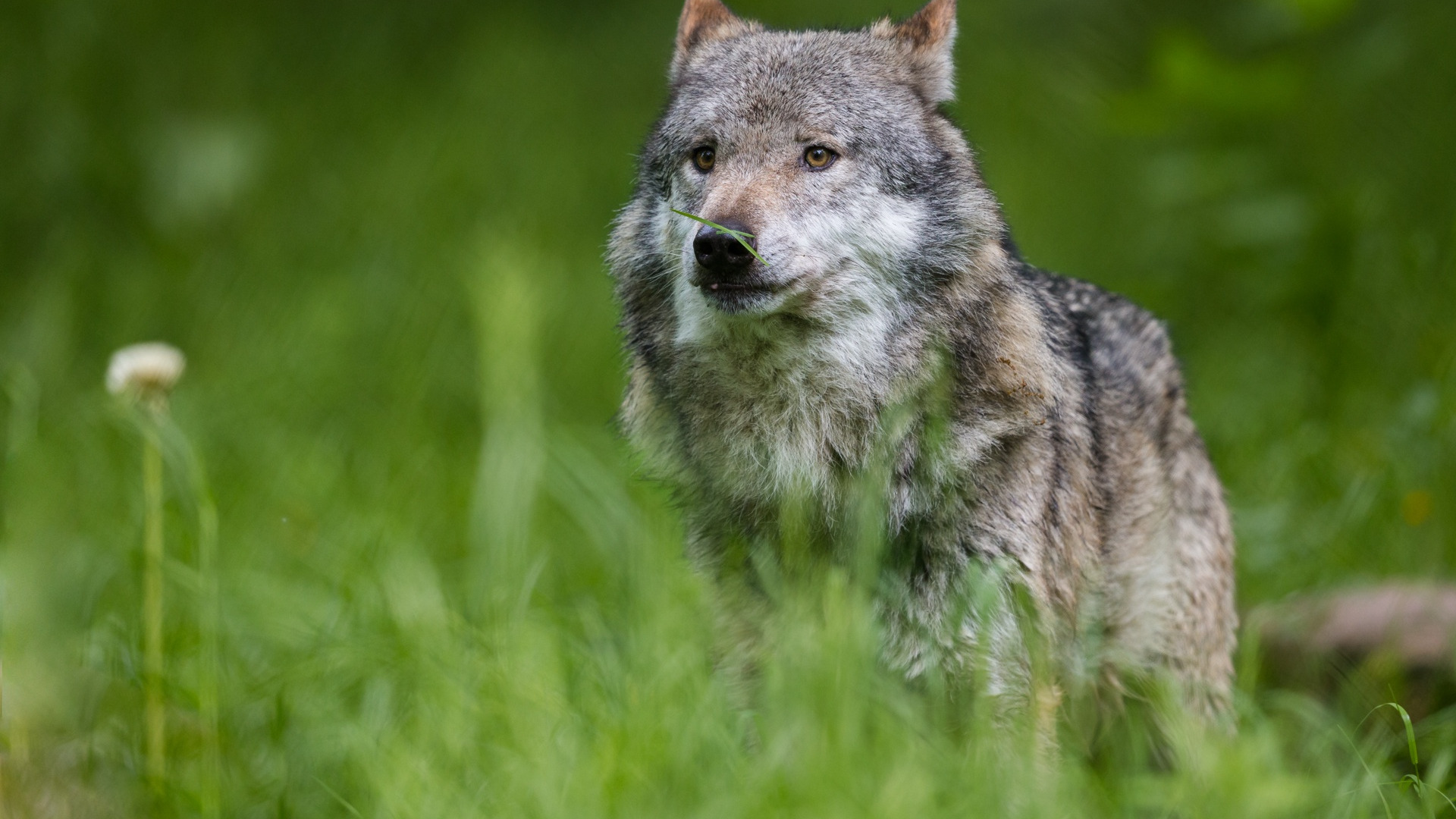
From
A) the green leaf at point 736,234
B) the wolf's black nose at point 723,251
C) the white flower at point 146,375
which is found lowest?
the white flower at point 146,375

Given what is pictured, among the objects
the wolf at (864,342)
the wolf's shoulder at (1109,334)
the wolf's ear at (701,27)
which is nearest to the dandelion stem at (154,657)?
the wolf at (864,342)

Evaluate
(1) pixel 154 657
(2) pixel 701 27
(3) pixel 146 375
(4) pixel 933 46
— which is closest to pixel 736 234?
(4) pixel 933 46

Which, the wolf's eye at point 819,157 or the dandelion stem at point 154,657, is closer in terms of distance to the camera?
the dandelion stem at point 154,657

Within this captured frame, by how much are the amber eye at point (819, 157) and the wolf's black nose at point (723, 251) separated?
398mm

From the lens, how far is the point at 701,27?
166 inches

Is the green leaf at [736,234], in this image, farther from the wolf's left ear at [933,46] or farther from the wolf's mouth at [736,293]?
the wolf's left ear at [933,46]

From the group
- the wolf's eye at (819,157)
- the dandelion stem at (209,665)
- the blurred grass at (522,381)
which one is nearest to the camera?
the blurred grass at (522,381)

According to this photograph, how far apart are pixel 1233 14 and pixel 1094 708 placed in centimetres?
Answer: 449

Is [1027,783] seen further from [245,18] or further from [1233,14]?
[245,18]

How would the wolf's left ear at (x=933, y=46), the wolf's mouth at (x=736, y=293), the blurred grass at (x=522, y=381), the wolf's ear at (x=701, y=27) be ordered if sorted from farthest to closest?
the wolf's ear at (x=701, y=27), the wolf's left ear at (x=933, y=46), the wolf's mouth at (x=736, y=293), the blurred grass at (x=522, y=381)

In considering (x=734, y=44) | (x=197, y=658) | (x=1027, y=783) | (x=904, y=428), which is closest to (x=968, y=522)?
(x=904, y=428)

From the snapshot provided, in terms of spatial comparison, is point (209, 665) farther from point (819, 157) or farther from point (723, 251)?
point (819, 157)

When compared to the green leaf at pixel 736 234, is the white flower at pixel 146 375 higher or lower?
lower

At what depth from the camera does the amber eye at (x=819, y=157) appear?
3623 millimetres
